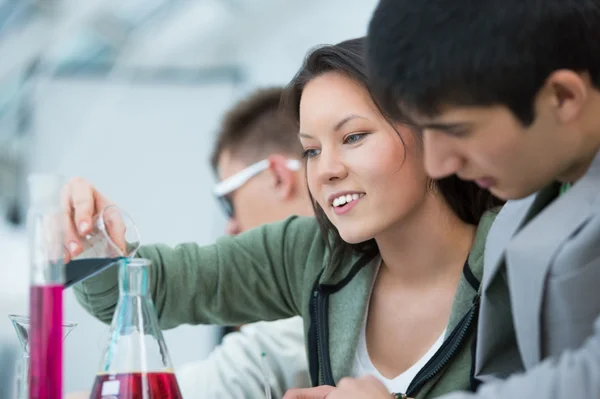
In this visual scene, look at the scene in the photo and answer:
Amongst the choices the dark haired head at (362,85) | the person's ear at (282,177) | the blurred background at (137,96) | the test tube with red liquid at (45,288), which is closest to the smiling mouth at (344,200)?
the dark haired head at (362,85)

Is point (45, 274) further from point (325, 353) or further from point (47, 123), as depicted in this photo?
point (47, 123)

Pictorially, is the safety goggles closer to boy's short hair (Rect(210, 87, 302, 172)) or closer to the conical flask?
boy's short hair (Rect(210, 87, 302, 172))

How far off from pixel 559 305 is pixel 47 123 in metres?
4.47

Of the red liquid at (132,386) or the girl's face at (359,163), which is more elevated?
the girl's face at (359,163)

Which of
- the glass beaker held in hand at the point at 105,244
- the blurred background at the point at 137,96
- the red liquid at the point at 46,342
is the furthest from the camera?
the blurred background at the point at 137,96

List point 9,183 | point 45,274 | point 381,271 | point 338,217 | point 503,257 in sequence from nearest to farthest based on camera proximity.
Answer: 1. point 45,274
2. point 503,257
3. point 338,217
4. point 381,271
5. point 9,183

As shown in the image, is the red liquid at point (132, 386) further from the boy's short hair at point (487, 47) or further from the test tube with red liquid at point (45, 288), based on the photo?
the boy's short hair at point (487, 47)

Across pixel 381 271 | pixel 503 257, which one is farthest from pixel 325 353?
pixel 503 257

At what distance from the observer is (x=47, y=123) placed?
4965mm

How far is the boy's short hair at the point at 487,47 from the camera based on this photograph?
81 cm

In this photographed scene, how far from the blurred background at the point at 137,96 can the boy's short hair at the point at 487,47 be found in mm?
2651

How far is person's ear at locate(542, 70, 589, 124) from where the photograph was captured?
828 millimetres

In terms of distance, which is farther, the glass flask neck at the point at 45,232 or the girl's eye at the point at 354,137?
the girl's eye at the point at 354,137

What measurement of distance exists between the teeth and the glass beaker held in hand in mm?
318
